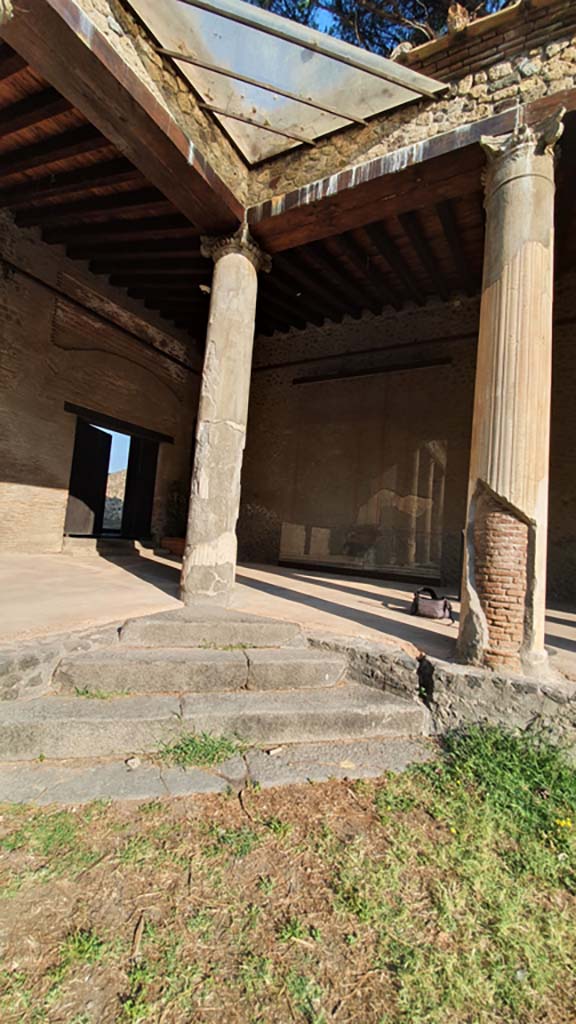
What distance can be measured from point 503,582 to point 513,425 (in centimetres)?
112

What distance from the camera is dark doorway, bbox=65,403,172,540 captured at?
324 inches

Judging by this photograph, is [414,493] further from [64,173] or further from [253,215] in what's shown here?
[64,173]

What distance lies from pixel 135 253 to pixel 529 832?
737 cm

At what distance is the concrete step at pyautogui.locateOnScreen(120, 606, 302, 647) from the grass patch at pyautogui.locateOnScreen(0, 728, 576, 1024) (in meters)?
1.23

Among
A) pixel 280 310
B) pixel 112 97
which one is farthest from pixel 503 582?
pixel 280 310

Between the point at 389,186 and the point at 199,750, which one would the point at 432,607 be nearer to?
the point at 199,750

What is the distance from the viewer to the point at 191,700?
9.29ft

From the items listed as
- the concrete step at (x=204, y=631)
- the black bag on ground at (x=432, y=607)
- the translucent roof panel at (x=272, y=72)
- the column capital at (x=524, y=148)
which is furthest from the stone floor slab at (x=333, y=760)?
the translucent roof panel at (x=272, y=72)

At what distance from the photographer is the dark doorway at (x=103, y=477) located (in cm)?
824

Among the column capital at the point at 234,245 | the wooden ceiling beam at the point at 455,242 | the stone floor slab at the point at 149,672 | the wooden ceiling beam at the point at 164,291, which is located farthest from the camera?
the wooden ceiling beam at the point at 164,291

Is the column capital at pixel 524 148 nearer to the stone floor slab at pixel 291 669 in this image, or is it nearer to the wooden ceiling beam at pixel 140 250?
the wooden ceiling beam at pixel 140 250

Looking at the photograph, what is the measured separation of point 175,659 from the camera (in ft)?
9.93

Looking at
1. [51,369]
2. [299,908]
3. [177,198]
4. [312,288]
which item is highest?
[312,288]

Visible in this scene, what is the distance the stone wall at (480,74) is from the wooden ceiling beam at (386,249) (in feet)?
3.86
